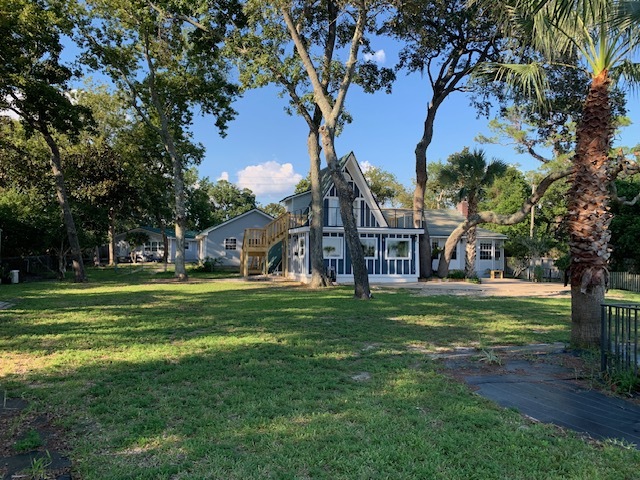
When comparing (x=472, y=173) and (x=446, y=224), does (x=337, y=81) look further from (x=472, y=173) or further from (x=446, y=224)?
(x=446, y=224)

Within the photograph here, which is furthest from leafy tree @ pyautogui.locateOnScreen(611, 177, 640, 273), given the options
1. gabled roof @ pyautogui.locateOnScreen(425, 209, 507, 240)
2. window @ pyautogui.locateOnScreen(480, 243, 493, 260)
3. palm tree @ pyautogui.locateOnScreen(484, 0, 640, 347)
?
palm tree @ pyautogui.locateOnScreen(484, 0, 640, 347)

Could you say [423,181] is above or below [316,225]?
above

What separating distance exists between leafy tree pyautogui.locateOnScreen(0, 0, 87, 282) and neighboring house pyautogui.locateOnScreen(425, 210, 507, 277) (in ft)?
70.1

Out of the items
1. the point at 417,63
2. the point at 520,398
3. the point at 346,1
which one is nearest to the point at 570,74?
the point at 417,63

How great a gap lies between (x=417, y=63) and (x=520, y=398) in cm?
2291

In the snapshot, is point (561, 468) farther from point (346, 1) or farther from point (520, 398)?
point (346, 1)

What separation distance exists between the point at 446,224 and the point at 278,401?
2888cm

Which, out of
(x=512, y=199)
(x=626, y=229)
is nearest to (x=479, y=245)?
(x=512, y=199)

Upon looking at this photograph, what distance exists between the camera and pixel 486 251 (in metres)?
31.3

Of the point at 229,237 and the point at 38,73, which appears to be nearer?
the point at 38,73

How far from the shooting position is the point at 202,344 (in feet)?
23.2

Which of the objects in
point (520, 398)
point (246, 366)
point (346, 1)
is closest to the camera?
point (520, 398)

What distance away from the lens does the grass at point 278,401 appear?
312 cm

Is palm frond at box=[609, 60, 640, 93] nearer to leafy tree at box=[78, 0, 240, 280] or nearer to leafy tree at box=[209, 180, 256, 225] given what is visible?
leafy tree at box=[78, 0, 240, 280]
